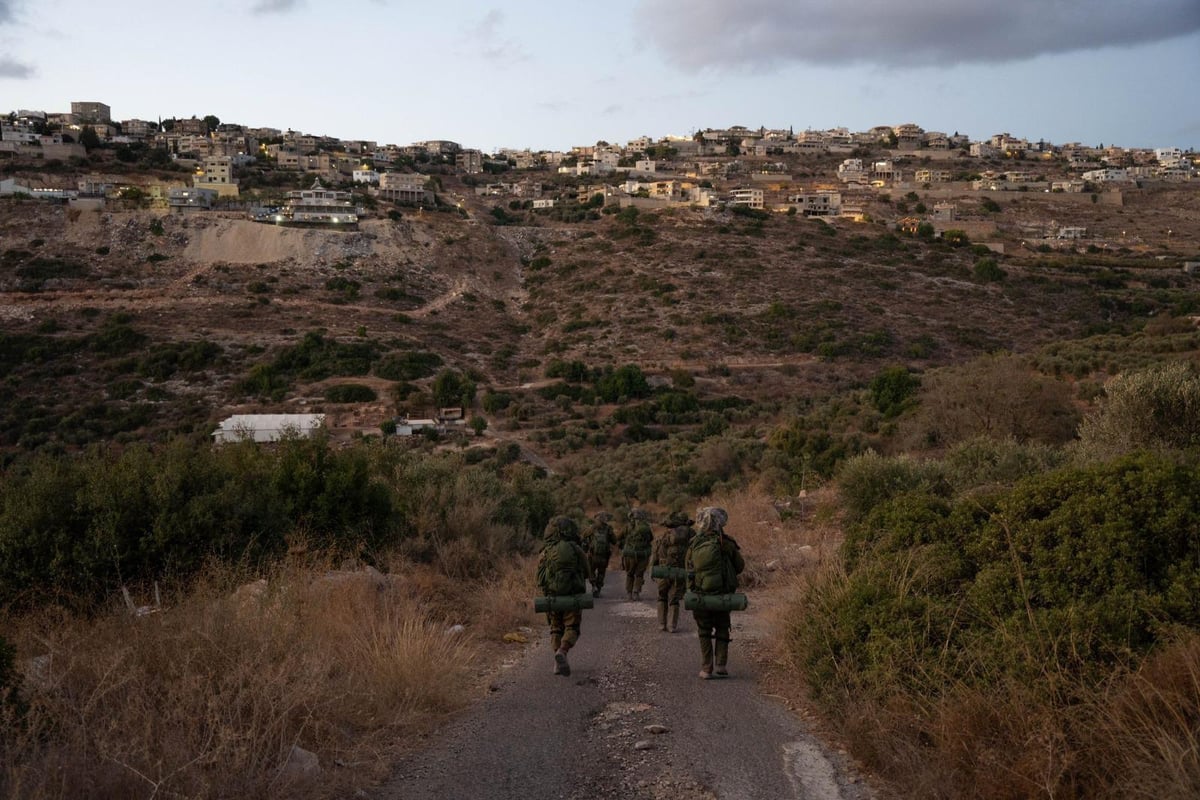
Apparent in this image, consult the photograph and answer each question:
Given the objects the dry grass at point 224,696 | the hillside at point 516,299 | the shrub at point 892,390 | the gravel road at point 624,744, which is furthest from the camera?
the hillside at point 516,299

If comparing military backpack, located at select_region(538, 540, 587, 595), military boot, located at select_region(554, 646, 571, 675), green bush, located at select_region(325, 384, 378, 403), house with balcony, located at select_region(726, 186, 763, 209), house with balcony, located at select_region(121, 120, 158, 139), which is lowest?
green bush, located at select_region(325, 384, 378, 403)

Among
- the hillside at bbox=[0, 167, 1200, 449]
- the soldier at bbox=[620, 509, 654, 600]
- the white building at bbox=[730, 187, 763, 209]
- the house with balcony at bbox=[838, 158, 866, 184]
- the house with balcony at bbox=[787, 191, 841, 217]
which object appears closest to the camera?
the soldier at bbox=[620, 509, 654, 600]

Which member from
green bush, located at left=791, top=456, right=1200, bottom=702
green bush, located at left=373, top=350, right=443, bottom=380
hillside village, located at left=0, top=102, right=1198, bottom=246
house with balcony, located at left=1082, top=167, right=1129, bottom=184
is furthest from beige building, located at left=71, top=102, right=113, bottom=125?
green bush, located at left=791, top=456, right=1200, bottom=702

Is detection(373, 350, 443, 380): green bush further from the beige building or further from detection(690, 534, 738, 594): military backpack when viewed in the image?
the beige building

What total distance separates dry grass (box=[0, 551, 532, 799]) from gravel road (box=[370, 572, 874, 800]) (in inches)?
16.3

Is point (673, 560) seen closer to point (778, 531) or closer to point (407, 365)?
point (778, 531)

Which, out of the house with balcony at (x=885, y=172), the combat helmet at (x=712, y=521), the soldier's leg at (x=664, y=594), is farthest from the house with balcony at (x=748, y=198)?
the combat helmet at (x=712, y=521)

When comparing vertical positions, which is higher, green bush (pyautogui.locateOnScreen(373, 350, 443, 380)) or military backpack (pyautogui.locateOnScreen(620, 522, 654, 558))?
military backpack (pyautogui.locateOnScreen(620, 522, 654, 558))

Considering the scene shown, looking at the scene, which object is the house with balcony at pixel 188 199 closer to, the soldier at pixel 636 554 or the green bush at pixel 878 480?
the soldier at pixel 636 554

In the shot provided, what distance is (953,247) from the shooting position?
259ft

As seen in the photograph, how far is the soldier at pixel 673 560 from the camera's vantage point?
10547 millimetres

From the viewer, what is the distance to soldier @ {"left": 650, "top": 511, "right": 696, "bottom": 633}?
10.5 meters

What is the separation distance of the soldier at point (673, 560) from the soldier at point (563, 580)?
7.61 feet

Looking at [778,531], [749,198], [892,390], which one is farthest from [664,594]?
[749,198]
